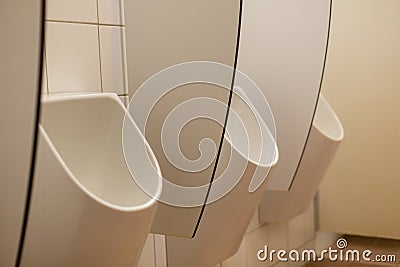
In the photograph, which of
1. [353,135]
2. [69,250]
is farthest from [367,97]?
[69,250]

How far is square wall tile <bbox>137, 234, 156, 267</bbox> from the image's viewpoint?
1.48m

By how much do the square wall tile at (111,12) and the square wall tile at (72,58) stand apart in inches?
1.9

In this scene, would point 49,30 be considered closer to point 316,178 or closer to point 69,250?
point 69,250

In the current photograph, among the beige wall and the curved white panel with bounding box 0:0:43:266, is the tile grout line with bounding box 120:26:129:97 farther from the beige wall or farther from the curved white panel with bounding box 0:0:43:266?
the beige wall

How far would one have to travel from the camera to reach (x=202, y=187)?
130 centimetres

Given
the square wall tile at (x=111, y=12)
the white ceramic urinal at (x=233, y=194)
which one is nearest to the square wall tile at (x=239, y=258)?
the white ceramic urinal at (x=233, y=194)

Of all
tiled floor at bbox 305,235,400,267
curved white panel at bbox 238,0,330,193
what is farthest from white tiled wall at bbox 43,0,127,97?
tiled floor at bbox 305,235,400,267

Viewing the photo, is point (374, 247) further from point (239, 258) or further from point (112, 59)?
point (112, 59)

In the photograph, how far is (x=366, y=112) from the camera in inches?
86.5

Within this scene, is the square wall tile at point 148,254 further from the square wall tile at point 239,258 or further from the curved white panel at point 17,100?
the curved white panel at point 17,100

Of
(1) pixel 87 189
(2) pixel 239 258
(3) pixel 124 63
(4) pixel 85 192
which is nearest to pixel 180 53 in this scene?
(3) pixel 124 63

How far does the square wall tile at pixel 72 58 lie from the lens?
1.19 meters

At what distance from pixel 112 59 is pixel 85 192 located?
0.58 metres

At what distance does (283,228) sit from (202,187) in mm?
1201
